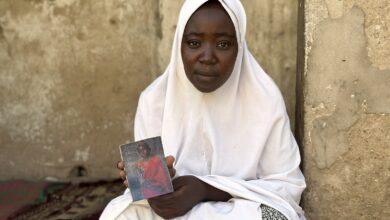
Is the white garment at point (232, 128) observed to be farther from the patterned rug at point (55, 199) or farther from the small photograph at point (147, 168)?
the patterned rug at point (55, 199)

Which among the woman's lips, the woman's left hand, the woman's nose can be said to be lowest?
the woman's left hand

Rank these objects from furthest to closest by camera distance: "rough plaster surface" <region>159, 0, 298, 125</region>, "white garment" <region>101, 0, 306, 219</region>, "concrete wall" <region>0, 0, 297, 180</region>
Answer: "concrete wall" <region>0, 0, 297, 180</region>
"rough plaster surface" <region>159, 0, 298, 125</region>
"white garment" <region>101, 0, 306, 219</region>

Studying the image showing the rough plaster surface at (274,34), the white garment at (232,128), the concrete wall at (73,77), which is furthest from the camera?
the concrete wall at (73,77)

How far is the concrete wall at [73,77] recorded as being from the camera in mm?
4203

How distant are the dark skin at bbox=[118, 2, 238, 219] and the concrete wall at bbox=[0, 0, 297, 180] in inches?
50.0

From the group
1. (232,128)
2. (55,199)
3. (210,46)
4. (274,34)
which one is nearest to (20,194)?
(55,199)

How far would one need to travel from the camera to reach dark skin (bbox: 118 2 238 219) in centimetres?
270

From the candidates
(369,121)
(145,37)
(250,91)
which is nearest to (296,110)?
(369,121)

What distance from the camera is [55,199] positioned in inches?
164

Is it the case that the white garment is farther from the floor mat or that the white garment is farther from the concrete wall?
the floor mat

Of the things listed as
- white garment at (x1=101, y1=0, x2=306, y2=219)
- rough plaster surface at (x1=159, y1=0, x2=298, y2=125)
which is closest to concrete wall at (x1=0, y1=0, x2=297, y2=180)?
rough plaster surface at (x1=159, y1=0, x2=298, y2=125)

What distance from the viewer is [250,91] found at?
295cm

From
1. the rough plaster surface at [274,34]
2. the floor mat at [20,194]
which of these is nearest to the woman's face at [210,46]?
the rough plaster surface at [274,34]

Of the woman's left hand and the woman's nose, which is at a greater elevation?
the woman's nose
